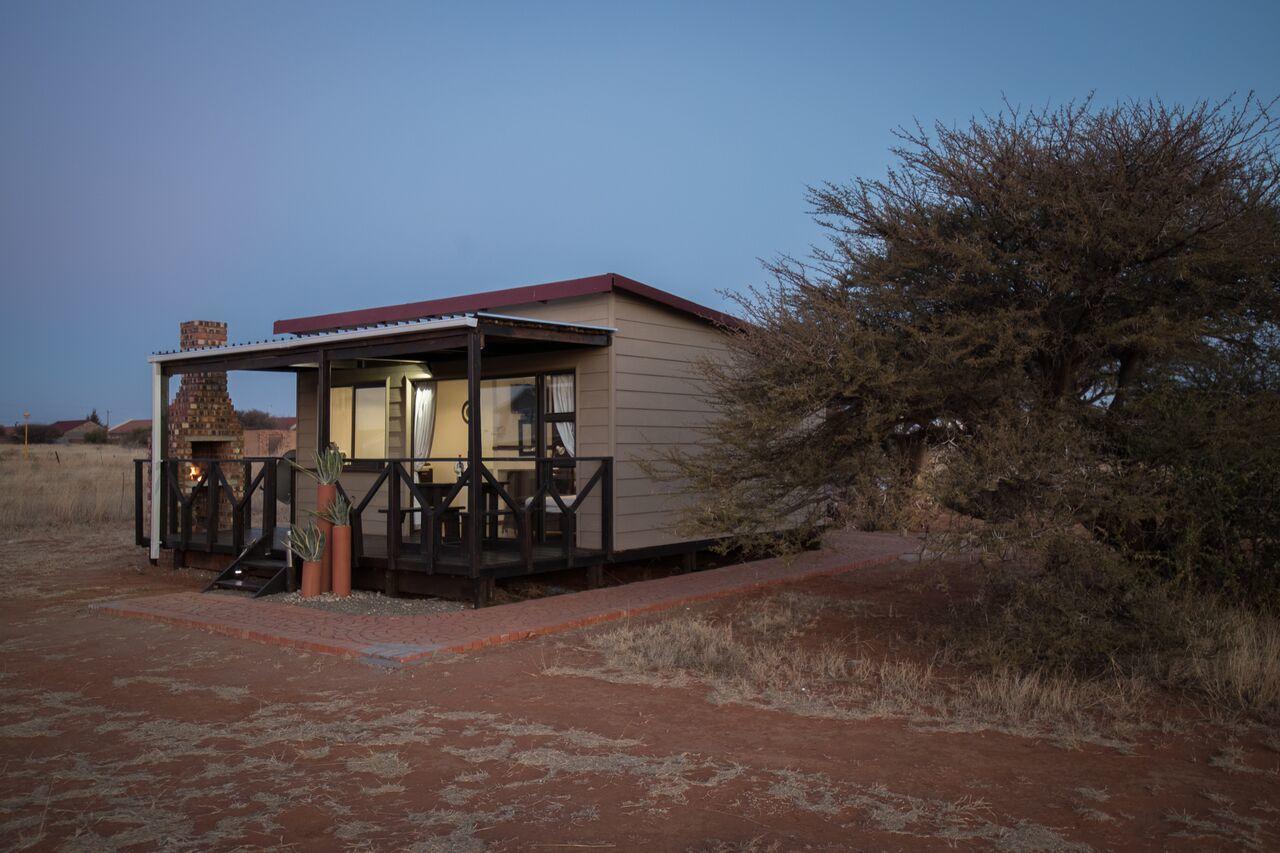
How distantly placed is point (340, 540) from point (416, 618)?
1468mm

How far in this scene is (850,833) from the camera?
12.2 feet

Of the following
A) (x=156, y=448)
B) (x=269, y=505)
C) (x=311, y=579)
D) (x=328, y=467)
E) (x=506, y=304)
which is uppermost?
(x=506, y=304)

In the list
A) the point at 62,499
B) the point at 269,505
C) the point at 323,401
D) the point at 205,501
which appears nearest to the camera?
the point at 323,401

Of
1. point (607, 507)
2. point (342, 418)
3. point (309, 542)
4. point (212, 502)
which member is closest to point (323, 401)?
point (309, 542)

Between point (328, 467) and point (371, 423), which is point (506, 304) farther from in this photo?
point (328, 467)

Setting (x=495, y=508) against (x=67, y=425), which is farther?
(x=67, y=425)

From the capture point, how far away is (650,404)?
34.8ft

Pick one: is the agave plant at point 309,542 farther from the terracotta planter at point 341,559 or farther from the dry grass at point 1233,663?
the dry grass at point 1233,663

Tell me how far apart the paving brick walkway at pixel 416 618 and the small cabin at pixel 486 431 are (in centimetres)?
52

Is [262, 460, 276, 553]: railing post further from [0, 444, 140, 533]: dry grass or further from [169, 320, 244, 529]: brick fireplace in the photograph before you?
[0, 444, 140, 533]: dry grass

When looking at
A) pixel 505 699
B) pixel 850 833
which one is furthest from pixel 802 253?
pixel 850 833

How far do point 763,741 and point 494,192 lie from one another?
37.9 metres

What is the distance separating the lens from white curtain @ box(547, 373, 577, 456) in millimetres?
10500

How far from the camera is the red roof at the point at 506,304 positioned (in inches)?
397
